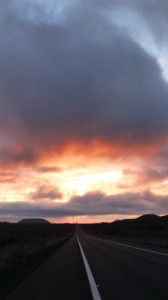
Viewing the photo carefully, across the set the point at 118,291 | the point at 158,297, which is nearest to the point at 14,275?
the point at 118,291

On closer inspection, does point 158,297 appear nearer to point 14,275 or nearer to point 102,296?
point 102,296

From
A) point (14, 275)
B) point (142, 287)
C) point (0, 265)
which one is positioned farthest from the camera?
point (0, 265)

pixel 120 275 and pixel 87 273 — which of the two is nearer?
pixel 120 275

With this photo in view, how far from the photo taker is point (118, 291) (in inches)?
513

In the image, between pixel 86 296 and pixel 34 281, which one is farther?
pixel 34 281

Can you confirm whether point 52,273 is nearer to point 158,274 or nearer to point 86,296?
point 158,274

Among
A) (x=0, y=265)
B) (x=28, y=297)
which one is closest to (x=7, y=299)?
(x=28, y=297)

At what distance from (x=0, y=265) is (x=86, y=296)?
11.8m

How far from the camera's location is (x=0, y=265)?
76.2ft

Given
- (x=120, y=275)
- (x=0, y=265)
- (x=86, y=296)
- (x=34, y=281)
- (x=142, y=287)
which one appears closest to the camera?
(x=86, y=296)

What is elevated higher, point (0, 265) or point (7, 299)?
point (0, 265)

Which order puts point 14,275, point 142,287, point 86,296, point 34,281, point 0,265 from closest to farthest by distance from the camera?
point 86,296, point 142,287, point 34,281, point 14,275, point 0,265

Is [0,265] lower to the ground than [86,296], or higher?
higher

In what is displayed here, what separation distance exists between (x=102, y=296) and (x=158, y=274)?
5.60 metres
